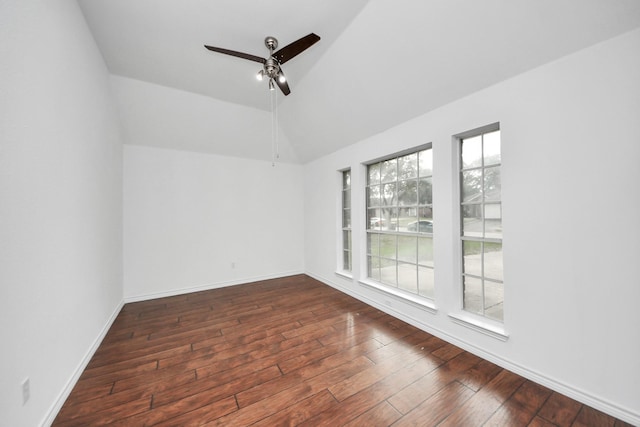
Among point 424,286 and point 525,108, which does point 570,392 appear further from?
point 525,108

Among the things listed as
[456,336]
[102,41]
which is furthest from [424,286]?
[102,41]

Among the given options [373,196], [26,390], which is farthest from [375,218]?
[26,390]

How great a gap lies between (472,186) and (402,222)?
100 centimetres

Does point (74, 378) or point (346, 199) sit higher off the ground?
point (346, 199)

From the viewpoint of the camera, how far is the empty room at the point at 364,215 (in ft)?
4.78

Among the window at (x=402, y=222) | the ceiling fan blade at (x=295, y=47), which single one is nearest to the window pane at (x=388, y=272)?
the window at (x=402, y=222)

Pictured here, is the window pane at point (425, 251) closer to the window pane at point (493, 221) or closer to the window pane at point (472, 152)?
the window pane at point (493, 221)

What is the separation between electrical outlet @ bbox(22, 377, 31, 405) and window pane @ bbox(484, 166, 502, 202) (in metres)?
3.52

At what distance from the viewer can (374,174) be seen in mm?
3607

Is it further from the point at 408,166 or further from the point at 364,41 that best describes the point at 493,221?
the point at 364,41

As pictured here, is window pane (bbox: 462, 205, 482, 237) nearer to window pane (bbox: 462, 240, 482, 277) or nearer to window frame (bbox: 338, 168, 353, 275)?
window pane (bbox: 462, 240, 482, 277)

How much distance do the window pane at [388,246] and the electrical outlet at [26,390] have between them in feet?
11.0

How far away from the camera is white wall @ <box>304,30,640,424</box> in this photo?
1.47 metres

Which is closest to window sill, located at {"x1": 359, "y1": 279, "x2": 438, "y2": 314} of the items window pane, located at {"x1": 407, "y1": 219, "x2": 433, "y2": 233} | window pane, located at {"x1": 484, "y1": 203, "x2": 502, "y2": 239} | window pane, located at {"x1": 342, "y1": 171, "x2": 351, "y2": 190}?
window pane, located at {"x1": 407, "y1": 219, "x2": 433, "y2": 233}
